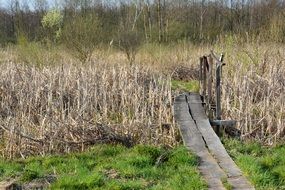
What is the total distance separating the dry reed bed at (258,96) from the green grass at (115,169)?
1.69 m

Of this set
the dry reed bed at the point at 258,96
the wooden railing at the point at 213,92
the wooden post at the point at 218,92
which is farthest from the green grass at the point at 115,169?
the dry reed bed at the point at 258,96

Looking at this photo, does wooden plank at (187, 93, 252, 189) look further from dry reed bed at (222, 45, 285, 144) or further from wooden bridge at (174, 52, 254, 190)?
dry reed bed at (222, 45, 285, 144)

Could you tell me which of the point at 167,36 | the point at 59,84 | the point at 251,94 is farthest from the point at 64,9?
the point at 251,94

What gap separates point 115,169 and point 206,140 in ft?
5.11

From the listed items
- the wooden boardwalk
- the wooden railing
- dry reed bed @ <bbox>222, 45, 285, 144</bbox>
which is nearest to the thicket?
dry reed bed @ <bbox>222, 45, 285, 144</bbox>

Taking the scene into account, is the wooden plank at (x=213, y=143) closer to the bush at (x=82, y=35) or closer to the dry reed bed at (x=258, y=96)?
the dry reed bed at (x=258, y=96)

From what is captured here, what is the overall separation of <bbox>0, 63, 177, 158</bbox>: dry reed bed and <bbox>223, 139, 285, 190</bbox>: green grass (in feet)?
3.44

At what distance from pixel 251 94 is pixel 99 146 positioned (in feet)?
10.5

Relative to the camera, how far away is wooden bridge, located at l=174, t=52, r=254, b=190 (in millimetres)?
4873

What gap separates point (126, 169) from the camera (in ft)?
18.1

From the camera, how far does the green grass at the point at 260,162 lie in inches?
194

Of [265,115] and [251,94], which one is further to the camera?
[251,94]

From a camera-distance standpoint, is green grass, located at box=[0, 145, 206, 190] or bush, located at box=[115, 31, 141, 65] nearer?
green grass, located at box=[0, 145, 206, 190]

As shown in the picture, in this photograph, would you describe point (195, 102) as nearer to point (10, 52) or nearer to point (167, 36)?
point (10, 52)
